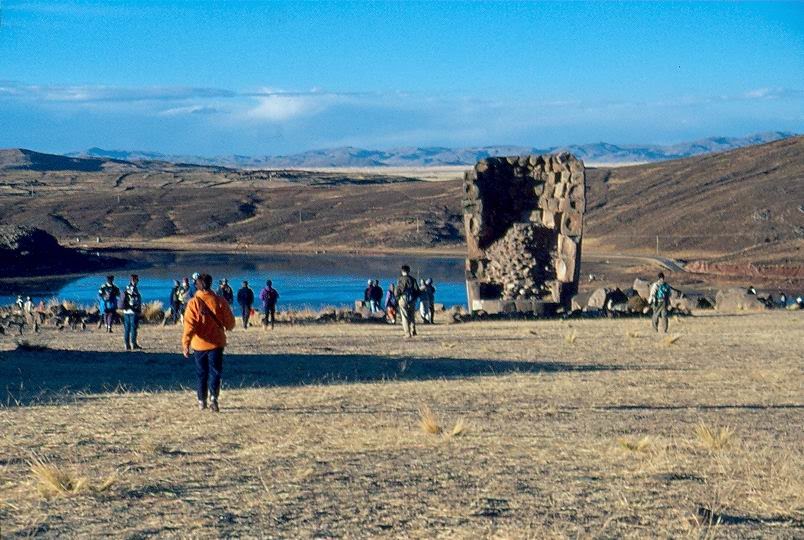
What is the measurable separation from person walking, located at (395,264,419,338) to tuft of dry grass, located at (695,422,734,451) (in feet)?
42.0

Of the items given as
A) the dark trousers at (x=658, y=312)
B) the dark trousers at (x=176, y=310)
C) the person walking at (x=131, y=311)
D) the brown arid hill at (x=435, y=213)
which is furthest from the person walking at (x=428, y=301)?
the brown arid hill at (x=435, y=213)

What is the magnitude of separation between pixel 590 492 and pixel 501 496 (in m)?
0.67

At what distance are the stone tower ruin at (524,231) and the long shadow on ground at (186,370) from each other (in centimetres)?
1443

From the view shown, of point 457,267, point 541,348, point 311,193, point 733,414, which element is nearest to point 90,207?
point 311,193

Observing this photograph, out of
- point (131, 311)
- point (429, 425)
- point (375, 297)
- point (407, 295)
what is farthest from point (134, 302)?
point (375, 297)

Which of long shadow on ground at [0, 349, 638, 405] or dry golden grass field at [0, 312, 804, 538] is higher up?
dry golden grass field at [0, 312, 804, 538]

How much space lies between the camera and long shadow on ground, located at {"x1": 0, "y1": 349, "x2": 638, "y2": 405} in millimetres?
15742

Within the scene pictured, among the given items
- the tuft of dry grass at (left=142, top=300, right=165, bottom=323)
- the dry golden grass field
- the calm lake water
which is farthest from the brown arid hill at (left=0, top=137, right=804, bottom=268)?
the dry golden grass field

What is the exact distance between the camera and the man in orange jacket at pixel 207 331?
12.2 metres

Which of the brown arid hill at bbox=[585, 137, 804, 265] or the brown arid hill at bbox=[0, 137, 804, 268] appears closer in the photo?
the brown arid hill at bbox=[585, 137, 804, 265]

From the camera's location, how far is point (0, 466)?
934 cm

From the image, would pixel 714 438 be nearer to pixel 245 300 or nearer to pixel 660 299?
pixel 660 299

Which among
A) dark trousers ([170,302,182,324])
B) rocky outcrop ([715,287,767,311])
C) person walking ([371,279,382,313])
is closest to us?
dark trousers ([170,302,182,324])

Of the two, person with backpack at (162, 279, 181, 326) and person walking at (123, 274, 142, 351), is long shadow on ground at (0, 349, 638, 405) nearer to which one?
person walking at (123, 274, 142, 351)
